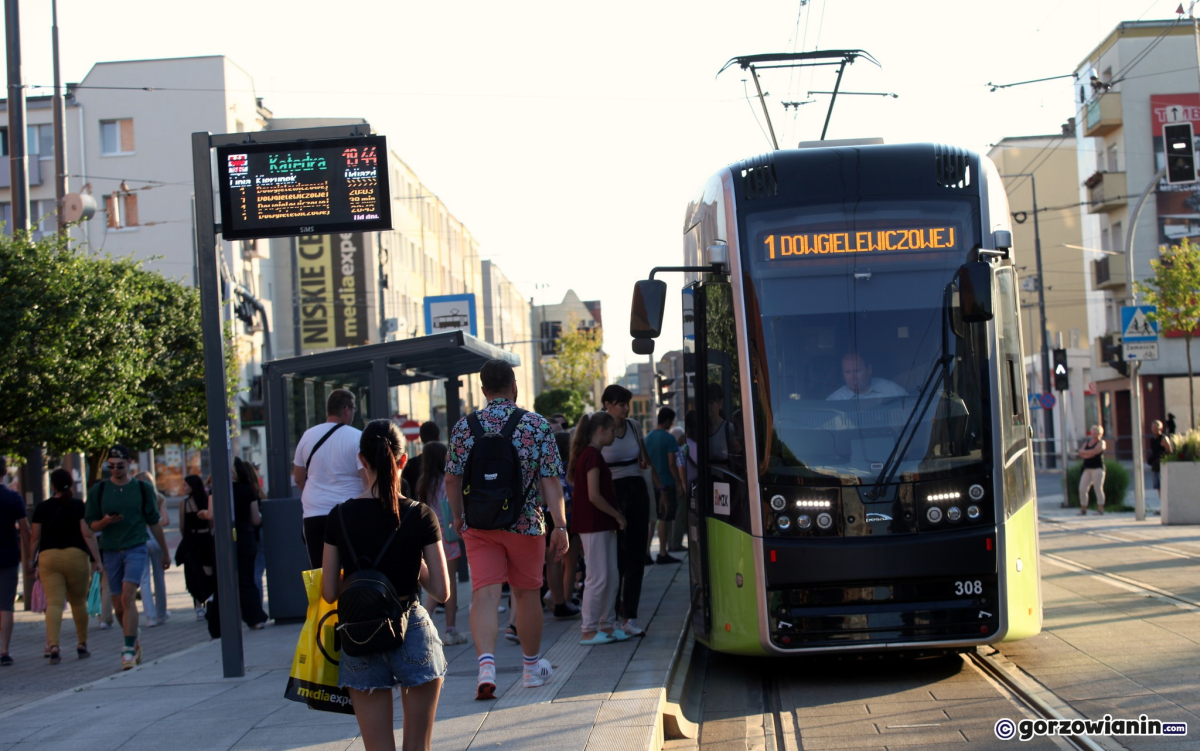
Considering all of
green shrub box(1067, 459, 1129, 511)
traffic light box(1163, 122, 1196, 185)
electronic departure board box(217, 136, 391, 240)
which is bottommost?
green shrub box(1067, 459, 1129, 511)

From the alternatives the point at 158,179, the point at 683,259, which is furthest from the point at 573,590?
the point at 158,179

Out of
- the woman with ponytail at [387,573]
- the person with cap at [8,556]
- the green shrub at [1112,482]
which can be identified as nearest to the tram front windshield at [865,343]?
the woman with ponytail at [387,573]

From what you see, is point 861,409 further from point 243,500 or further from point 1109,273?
point 1109,273

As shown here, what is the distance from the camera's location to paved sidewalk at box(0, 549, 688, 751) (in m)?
6.14

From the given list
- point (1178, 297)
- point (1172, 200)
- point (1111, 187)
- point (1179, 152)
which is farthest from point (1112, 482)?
point (1172, 200)

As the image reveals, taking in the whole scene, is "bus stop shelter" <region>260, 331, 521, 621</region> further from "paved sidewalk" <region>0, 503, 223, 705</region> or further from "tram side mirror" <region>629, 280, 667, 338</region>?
"tram side mirror" <region>629, 280, 667, 338</region>

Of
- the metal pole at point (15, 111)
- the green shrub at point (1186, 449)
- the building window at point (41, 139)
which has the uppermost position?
the building window at point (41, 139)

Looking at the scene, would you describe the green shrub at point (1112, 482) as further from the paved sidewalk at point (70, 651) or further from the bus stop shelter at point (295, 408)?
the paved sidewalk at point (70, 651)

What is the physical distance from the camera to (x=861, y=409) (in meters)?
7.79

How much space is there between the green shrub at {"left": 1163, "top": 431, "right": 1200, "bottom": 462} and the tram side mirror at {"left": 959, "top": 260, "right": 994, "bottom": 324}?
13.8 meters

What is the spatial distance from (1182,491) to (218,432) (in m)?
16.3

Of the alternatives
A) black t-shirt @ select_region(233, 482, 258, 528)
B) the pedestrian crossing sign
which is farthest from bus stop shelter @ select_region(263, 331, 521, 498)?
the pedestrian crossing sign

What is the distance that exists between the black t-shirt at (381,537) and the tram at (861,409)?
11.3 ft

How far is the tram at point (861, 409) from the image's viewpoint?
24.9 ft
